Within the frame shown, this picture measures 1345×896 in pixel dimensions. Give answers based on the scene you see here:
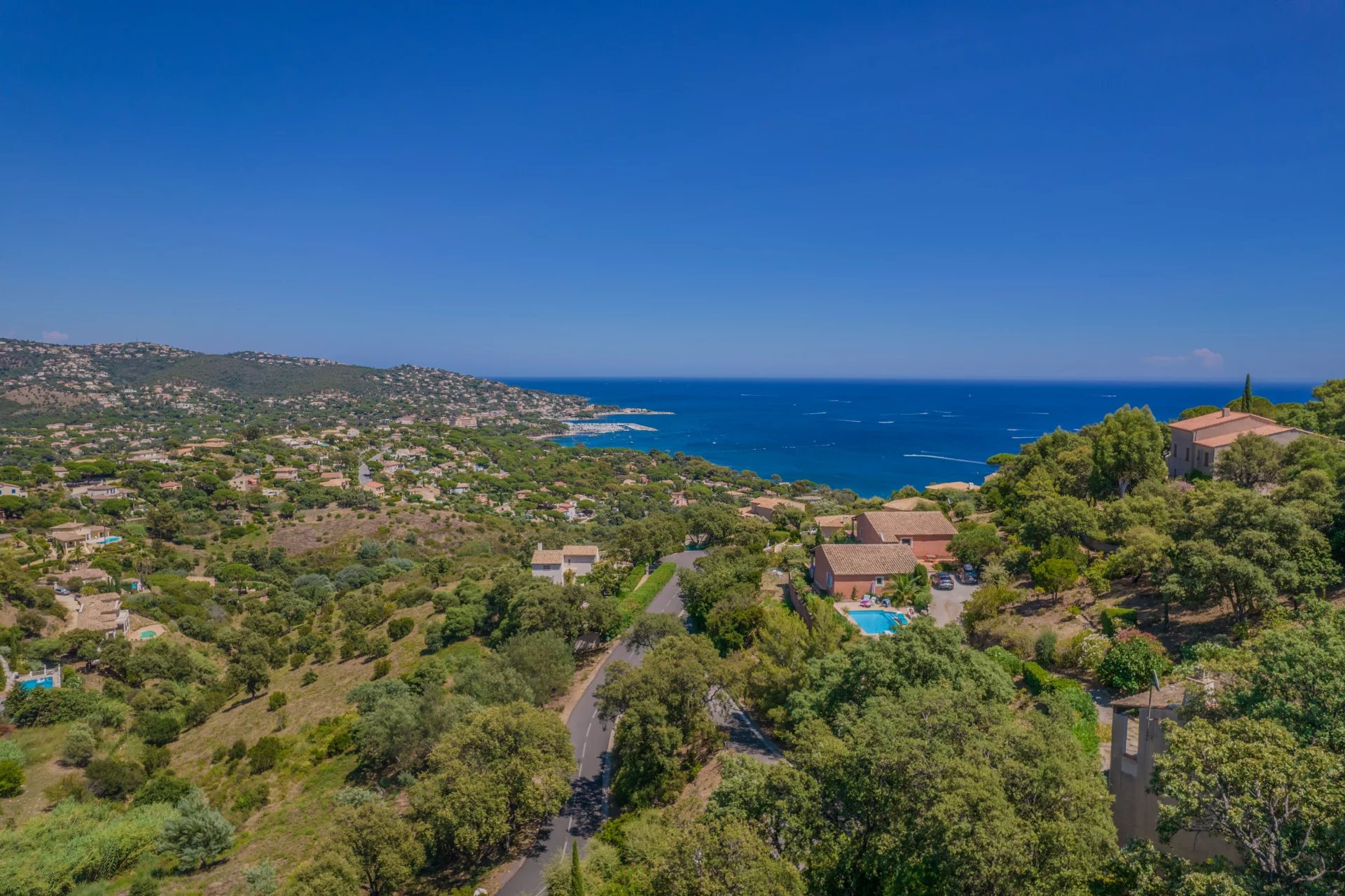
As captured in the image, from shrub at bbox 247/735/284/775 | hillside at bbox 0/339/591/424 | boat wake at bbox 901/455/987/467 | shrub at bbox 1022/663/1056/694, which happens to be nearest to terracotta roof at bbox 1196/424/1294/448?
shrub at bbox 1022/663/1056/694

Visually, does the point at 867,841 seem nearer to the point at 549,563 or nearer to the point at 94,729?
the point at 549,563

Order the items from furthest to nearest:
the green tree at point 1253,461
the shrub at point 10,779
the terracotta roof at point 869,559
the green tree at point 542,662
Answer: the terracotta roof at point 869,559 < the green tree at point 1253,461 < the green tree at point 542,662 < the shrub at point 10,779

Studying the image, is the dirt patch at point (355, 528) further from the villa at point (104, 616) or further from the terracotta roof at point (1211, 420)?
the terracotta roof at point (1211, 420)

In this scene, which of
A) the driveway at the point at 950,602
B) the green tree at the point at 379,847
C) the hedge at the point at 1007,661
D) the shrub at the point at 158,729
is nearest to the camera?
the green tree at the point at 379,847

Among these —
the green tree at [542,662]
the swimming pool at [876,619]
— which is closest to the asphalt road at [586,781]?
the green tree at [542,662]

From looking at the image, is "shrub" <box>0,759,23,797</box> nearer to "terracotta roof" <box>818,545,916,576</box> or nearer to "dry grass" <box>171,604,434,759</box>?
"dry grass" <box>171,604,434,759</box>

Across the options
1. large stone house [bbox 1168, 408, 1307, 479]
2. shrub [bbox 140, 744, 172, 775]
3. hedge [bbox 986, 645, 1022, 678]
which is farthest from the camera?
large stone house [bbox 1168, 408, 1307, 479]

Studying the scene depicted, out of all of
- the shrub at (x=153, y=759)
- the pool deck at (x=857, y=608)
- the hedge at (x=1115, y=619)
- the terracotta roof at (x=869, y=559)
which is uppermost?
the hedge at (x=1115, y=619)
